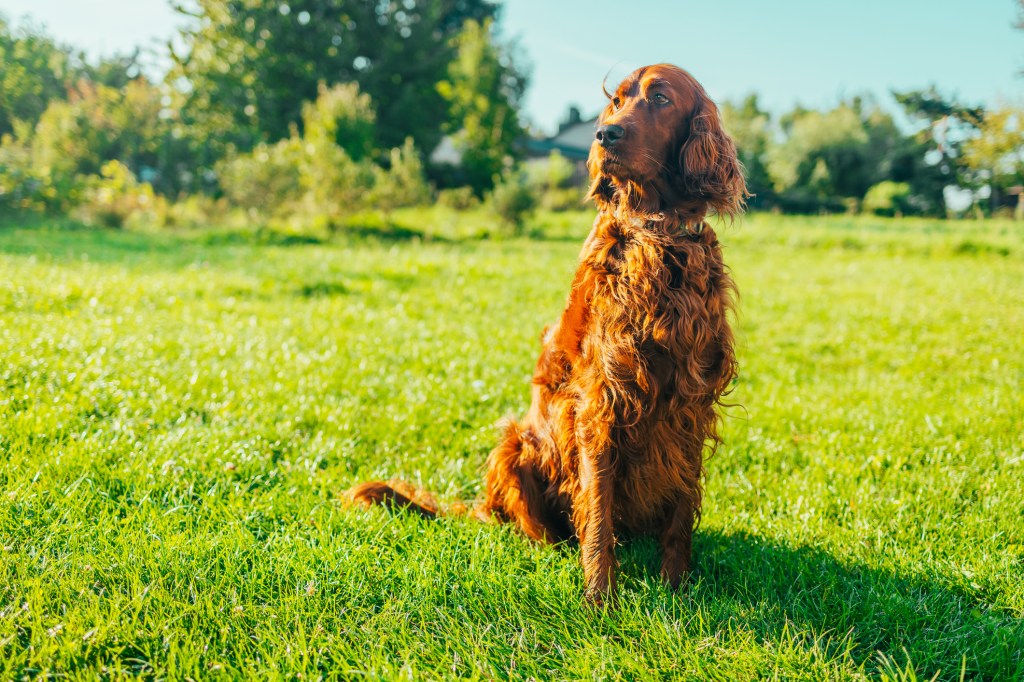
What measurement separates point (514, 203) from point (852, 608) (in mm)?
13604

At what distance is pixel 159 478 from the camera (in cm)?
282

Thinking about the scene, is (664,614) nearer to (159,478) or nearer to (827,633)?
(827,633)

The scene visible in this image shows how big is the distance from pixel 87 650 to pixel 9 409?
2.01 m

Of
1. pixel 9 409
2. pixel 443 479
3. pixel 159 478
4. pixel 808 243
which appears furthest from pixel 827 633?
pixel 808 243

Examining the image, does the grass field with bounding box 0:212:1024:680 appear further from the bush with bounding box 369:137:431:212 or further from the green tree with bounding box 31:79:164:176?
the green tree with bounding box 31:79:164:176

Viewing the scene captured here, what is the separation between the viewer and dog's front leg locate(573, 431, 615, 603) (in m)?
2.28

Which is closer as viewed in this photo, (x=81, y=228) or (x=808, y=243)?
(x=81, y=228)

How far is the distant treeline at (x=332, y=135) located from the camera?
14328mm

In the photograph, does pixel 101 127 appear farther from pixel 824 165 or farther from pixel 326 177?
pixel 824 165

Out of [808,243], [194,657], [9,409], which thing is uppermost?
[808,243]

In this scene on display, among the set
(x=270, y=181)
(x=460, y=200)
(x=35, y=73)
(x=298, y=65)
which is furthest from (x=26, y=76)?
(x=460, y=200)

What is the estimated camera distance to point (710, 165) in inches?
88.2

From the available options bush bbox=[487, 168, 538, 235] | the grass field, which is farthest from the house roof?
the grass field

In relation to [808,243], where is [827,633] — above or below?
below
